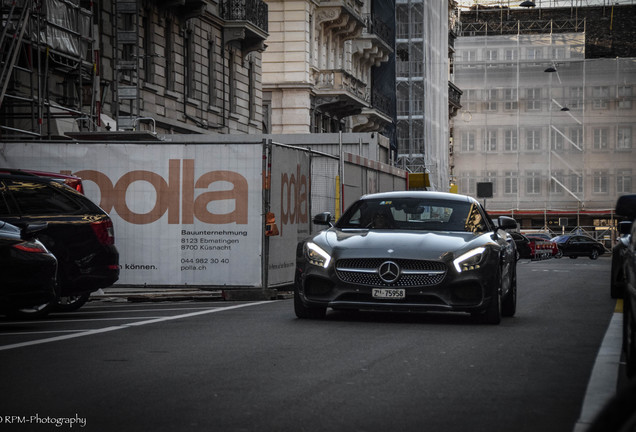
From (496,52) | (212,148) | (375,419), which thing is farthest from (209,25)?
(496,52)

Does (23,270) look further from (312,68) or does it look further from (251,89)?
(312,68)

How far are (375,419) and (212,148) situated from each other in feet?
38.4

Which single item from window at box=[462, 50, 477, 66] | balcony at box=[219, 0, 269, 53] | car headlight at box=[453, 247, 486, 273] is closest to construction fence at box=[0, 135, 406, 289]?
car headlight at box=[453, 247, 486, 273]

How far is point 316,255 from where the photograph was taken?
12359 mm

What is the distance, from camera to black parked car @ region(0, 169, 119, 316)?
13.6 metres

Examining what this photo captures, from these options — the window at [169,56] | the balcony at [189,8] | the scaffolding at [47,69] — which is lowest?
the scaffolding at [47,69]

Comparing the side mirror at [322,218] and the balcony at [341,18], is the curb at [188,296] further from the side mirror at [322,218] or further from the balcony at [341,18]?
the balcony at [341,18]

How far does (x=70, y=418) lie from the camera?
6.49 metres

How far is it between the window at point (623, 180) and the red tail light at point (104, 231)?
69420mm

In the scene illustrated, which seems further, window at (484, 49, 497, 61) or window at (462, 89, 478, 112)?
window at (484, 49, 497, 61)

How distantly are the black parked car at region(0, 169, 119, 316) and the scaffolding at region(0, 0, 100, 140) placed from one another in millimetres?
7760

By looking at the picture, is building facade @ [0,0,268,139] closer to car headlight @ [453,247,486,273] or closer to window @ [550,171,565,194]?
car headlight @ [453,247,486,273]

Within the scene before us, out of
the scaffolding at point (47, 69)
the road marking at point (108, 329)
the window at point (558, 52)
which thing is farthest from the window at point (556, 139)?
the road marking at point (108, 329)

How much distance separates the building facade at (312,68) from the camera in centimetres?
4691
